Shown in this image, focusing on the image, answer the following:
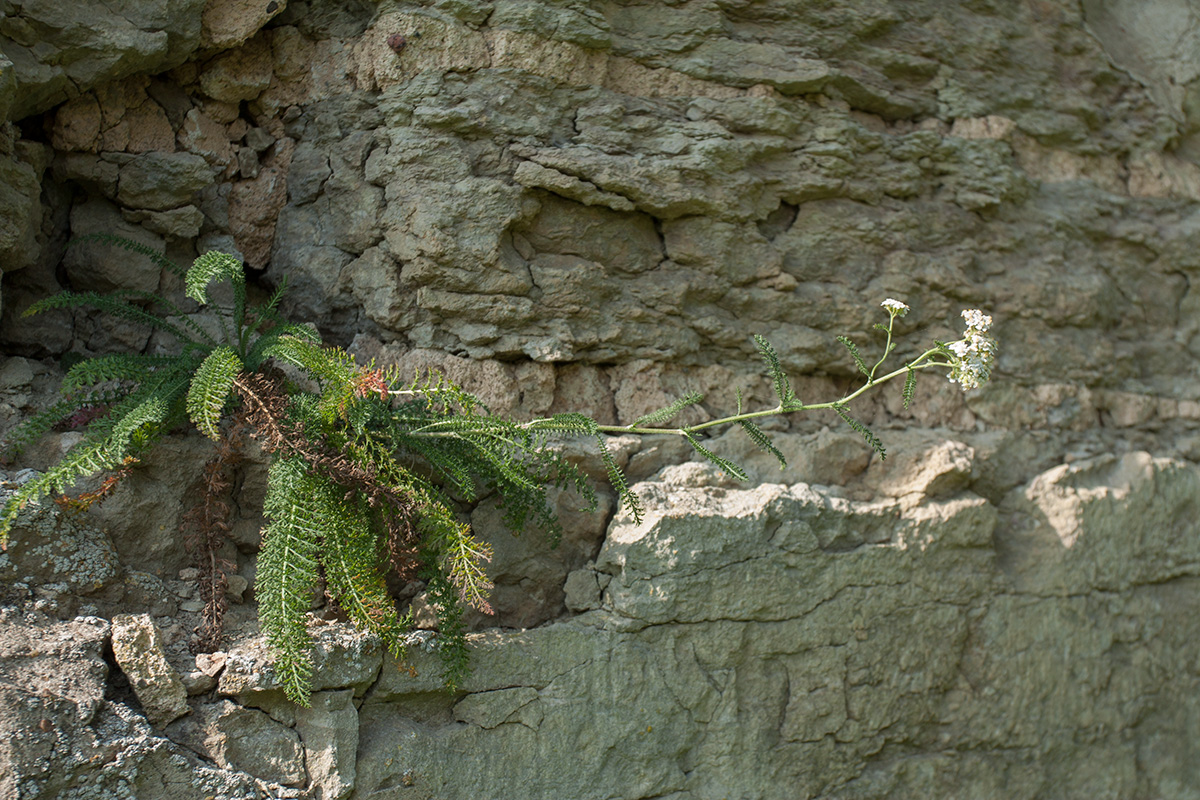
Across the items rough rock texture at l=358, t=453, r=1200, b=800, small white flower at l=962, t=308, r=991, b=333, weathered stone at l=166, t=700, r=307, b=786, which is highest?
small white flower at l=962, t=308, r=991, b=333

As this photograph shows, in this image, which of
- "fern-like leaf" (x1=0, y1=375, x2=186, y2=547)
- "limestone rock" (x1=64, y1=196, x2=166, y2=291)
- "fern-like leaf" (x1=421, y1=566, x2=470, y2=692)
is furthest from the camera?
"limestone rock" (x1=64, y1=196, x2=166, y2=291)

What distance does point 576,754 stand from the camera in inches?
109

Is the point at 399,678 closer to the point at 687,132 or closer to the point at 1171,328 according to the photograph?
the point at 687,132

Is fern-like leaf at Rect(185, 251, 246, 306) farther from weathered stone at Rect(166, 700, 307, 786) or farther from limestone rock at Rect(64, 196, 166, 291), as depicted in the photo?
weathered stone at Rect(166, 700, 307, 786)

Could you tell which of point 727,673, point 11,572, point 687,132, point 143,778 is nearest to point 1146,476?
point 727,673

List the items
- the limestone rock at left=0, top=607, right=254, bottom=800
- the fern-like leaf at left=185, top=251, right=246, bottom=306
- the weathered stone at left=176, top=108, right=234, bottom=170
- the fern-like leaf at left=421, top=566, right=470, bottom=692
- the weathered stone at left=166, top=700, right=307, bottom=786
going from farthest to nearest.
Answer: the weathered stone at left=176, top=108, right=234, bottom=170, the fern-like leaf at left=421, top=566, right=470, bottom=692, the fern-like leaf at left=185, top=251, right=246, bottom=306, the weathered stone at left=166, top=700, right=307, bottom=786, the limestone rock at left=0, top=607, right=254, bottom=800

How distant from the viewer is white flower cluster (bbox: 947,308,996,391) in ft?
8.29

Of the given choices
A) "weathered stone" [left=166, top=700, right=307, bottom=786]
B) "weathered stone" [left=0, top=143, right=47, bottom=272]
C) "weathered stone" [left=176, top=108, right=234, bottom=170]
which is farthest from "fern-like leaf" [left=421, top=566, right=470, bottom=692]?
"weathered stone" [left=176, top=108, right=234, bottom=170]

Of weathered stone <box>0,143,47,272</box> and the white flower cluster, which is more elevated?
weathered stone <box>0,143,47,272</box>

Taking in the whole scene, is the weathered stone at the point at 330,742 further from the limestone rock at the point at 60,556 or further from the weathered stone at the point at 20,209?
the weathered stone at the point at 20,209

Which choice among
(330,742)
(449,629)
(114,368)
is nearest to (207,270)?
(114,368)

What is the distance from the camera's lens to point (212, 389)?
94.2 inches

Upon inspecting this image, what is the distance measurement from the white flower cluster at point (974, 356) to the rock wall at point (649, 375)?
2.57ft

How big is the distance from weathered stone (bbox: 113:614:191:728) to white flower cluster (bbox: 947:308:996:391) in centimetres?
234
